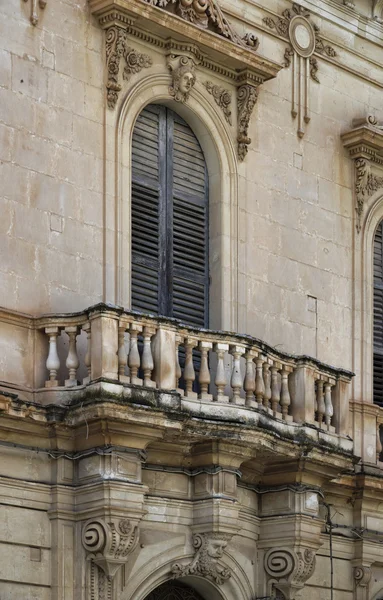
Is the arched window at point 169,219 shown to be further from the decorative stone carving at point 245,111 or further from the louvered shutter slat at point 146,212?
the decorative stone carving at point 245,111

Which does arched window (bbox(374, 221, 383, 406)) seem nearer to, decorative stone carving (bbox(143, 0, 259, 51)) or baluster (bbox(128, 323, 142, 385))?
decorative stone carving (bbox(143, 0, 259, 51))

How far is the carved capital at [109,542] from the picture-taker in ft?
60.1

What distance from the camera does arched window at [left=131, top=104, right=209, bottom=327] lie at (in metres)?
20.8

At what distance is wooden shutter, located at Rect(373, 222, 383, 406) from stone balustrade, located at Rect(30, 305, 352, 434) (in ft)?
8.60

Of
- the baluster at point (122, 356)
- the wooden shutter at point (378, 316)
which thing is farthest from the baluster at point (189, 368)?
the wooden shutter at point (378, 316)

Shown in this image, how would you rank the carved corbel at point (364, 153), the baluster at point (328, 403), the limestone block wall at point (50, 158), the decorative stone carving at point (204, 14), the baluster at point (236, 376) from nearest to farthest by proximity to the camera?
the limestone block wall at point (50, 158), the baluster at point (236, 376), the baluster at point (328, 403), the decorative stone carving at point (204, 14), the carved corbel at point (364, 153)

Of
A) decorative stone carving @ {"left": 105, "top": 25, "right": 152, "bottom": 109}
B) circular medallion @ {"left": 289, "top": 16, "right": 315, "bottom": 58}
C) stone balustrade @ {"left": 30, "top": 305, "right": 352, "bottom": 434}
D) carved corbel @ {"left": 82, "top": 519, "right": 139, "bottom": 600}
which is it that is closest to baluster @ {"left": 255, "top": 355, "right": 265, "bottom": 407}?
stone balustrade @ {"left": 30, "top": 305, "right": 352, "bottom": 434}

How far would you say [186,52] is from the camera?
21.2 metres

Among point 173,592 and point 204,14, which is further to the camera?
point 204,14

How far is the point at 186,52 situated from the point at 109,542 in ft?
20.4

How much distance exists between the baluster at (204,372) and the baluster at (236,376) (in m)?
0.28

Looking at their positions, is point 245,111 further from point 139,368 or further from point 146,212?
point 139,368

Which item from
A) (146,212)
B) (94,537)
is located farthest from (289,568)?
(146,212)

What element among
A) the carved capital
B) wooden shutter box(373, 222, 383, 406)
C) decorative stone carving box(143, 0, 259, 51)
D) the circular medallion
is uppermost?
the circular medallion
